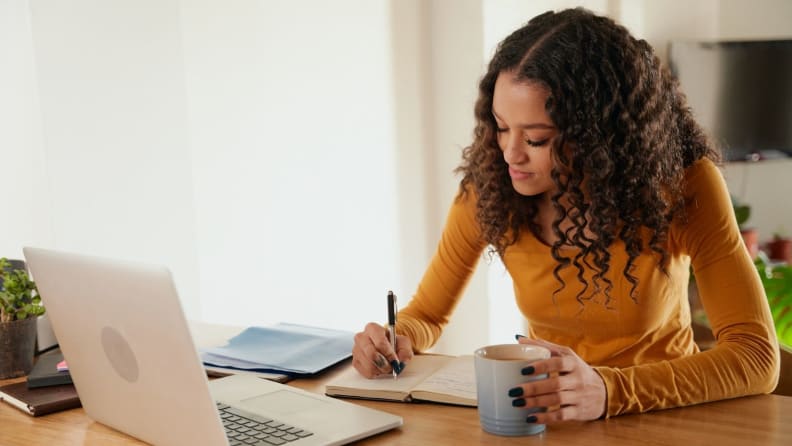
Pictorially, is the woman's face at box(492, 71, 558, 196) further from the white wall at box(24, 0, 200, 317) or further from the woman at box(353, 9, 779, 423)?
the white wall at box(24, 0, 200, 317)

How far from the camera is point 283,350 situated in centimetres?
151

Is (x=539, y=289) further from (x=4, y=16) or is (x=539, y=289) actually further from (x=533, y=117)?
(x=4, y=16)

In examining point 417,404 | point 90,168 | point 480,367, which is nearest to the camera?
point 480,367

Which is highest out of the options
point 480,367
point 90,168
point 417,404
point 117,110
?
point 117,110

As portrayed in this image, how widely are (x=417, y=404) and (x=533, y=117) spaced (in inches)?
20.3

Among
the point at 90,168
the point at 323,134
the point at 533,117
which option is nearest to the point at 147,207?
the point at 90,168

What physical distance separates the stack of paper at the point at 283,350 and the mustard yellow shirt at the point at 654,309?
0.15m

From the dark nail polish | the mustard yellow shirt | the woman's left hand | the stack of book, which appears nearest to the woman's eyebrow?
the mustard yellow shirt

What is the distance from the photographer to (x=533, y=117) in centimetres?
136

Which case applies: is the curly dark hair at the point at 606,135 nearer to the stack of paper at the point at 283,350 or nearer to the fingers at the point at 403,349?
the fingers at the point at 403,349

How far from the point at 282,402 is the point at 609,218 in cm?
64

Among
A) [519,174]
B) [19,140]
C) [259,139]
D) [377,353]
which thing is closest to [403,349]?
[377,353]

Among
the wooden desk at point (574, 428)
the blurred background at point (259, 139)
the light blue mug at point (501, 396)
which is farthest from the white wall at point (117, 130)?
the light blue mug at point (501, 396)

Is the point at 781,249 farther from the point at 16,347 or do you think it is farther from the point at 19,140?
the point at 16,347
